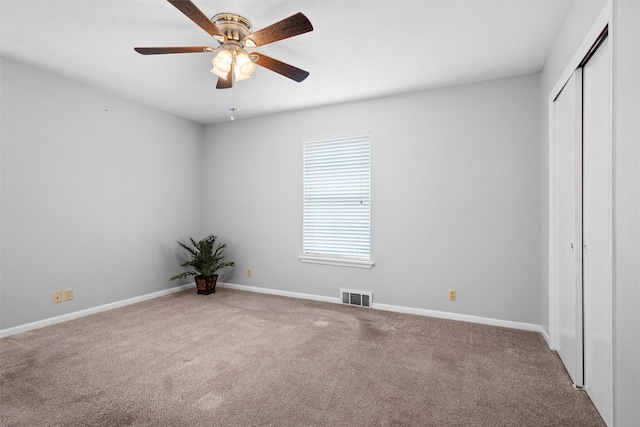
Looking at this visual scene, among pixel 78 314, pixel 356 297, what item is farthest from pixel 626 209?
pixel 78 314

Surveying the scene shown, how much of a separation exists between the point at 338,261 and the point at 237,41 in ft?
9.14

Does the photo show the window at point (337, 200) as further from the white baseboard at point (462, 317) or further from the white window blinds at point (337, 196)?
the white baseboard at point (462, 317)

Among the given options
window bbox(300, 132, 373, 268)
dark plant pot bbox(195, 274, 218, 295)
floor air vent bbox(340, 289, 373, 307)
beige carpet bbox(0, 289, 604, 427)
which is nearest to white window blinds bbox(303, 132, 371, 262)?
window bbox(300, 132, 373, 268)

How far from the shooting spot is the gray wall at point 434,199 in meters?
3.26

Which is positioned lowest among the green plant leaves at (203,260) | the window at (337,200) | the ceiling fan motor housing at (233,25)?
the green plant leaves at (203,260)

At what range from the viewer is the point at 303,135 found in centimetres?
444

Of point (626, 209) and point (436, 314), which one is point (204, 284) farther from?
point (626, 209)

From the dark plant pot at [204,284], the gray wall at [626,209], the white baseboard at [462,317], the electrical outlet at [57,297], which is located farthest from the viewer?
the dark plant pot at [204,284]

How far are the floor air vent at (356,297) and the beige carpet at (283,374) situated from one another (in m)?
0.43

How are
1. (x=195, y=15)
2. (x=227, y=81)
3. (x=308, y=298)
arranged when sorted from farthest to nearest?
(x=308, y=298) < (x=227, y=81) < (x=195, y=15)

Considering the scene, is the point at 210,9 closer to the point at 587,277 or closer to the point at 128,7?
the point at 128,7

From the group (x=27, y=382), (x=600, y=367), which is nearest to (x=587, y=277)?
(x=600, y=367)

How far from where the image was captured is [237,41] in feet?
7.43

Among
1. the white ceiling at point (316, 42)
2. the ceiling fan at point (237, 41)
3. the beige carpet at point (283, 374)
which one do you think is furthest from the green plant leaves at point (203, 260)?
the ceiling fan at point (237, 41)
